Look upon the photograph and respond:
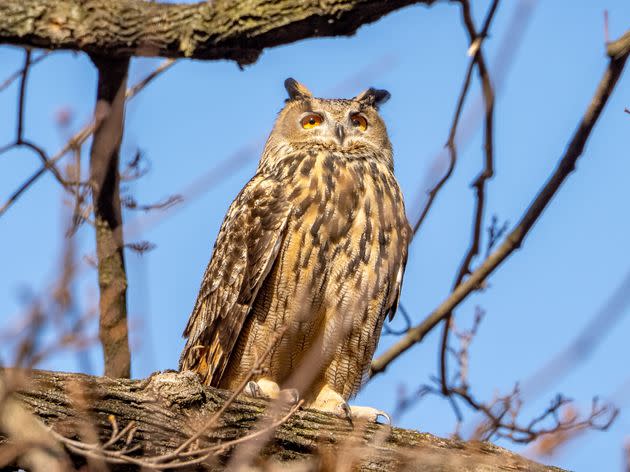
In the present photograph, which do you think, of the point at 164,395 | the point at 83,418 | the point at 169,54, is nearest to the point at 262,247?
the point at 169,54

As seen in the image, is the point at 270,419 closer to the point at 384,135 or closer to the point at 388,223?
the point at 388,223

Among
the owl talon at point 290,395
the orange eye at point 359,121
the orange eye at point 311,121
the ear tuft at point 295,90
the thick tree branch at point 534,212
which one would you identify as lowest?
the owl talon at point 290,395

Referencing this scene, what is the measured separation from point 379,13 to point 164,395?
151 centimetres

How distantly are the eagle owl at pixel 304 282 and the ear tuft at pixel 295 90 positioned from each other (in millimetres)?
711

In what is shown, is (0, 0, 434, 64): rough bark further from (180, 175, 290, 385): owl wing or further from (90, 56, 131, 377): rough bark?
(180, 175, 290, 385): owl wing

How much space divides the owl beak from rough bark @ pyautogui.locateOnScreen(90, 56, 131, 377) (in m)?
1.11

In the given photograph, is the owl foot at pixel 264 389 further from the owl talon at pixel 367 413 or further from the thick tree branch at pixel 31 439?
the thick tree branch at pixel 31 439

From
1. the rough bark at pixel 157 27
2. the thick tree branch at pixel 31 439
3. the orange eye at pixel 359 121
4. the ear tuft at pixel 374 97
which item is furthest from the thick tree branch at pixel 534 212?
the thick tree branch at pixel 31 439

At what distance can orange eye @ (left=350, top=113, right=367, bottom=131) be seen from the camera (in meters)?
4.82

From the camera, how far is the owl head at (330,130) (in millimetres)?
4645

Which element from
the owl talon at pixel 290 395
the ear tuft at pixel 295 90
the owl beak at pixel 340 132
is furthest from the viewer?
the ear tuft at pixel 295 90

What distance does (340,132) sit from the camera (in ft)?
15.3

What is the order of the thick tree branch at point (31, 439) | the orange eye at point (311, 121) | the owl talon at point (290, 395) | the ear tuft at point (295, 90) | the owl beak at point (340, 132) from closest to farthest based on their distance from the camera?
the thick tree branch at point (31, 439), the owl talon at point (290, 395), the owl beak at point (340, 132), the orange eye at point (311, 121), the ear tuft at point (295, 90)

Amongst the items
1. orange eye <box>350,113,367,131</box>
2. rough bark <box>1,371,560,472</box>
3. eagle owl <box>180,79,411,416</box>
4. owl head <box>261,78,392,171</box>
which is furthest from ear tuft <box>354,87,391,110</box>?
rough bark <box>1,371,560,472</box>
